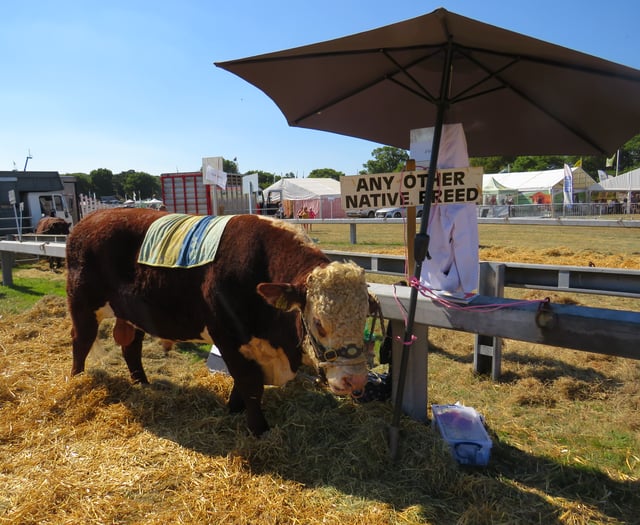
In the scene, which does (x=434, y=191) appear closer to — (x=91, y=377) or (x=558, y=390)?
(x=558, y=390)

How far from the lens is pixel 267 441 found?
3117 millimetres

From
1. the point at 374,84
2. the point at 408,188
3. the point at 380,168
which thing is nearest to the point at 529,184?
the point at 374,84

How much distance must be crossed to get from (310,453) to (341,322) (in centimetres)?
104


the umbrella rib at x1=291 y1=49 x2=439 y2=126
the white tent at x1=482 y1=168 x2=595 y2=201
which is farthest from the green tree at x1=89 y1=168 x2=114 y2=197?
the umbrella rib at x1=291 y1=49 x2=439 y2=126

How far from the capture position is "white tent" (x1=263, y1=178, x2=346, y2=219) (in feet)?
117

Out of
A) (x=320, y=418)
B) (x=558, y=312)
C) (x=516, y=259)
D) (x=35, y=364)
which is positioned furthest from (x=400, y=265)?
(x=516, y=259)

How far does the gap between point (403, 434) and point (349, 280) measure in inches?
47.6

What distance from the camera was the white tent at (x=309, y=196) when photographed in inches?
1401

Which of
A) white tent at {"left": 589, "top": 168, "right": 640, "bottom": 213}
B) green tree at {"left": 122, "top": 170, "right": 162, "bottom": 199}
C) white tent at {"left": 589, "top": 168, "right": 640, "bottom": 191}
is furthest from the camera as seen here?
Answer: green tree at {"left": 122, "top": 170, "right": 162, "bottom": 199}

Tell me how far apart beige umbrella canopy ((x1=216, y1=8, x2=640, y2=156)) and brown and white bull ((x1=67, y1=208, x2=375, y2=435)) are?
121 cm

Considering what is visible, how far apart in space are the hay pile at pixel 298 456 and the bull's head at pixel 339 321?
62cm

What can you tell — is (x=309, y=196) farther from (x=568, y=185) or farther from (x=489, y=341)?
(x=489, y=341)

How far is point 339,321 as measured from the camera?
2.67 metres

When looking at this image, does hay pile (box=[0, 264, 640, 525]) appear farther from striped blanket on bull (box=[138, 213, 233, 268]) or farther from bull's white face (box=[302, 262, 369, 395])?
striped blanket on bull (box=[138, 213, 233, 268])
